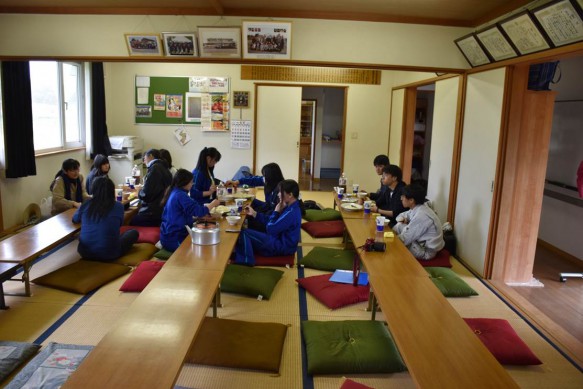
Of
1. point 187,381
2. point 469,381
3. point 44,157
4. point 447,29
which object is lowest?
point 187,381

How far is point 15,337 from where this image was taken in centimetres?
319

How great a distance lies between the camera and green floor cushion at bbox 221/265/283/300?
3.91 meters

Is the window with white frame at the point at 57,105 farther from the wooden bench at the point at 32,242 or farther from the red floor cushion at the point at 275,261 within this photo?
the red floor cushion at the point at 275,261

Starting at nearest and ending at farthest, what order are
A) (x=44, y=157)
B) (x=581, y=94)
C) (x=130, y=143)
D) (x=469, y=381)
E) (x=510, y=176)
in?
(x=469, y=381)
(x=510, y=176)
(x=581, y=94)
(x=44, y=157)
(x=130, y=143)

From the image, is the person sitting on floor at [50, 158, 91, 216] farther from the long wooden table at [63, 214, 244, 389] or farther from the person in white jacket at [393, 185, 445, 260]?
the person in white jacket at [393, 185, 445, 260]

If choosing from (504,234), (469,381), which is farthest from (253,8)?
(469,381)

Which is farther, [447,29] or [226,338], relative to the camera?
[447,29]

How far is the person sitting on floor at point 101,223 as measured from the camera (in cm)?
426

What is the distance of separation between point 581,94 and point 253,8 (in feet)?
13.5

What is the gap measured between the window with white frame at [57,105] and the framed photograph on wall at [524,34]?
6.12m

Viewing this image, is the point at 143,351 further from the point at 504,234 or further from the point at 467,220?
the point at 467,220

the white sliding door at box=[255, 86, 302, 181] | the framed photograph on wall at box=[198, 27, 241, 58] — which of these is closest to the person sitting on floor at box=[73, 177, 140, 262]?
the framed photograph on wall at box=[198, 27, 241, 58]

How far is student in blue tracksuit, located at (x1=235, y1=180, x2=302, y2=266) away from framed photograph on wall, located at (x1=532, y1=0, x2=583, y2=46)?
2.47m

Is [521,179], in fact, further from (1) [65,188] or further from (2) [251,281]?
(1) [65,188]
